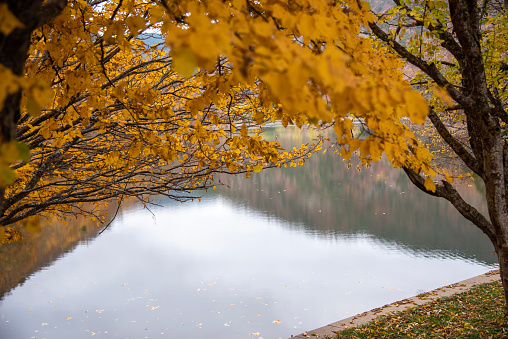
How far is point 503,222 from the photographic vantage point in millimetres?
3830

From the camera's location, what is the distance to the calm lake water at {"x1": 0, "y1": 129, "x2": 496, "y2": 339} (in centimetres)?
879

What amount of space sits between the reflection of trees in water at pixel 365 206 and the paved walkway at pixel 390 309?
439 cm

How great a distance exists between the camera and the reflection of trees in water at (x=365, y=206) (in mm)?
14578

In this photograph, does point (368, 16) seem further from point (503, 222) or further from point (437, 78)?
point (503, 222)

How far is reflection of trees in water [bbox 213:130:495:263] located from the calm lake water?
89 mm

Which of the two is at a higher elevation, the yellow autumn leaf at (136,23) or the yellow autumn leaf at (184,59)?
the yellow autumn leaf at (136,23)

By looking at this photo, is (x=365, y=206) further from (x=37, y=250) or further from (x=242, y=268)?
(x=37, y=250)

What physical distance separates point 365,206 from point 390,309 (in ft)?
41.5

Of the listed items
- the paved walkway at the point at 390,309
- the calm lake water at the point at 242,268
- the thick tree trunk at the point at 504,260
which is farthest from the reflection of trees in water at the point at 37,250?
the thick tree trunk at the point at 504,260

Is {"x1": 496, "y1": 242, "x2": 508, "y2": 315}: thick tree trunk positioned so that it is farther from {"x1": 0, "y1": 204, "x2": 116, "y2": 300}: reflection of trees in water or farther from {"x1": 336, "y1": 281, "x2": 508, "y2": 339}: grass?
{"x1": 0, "y1": 204, "x2": 116, "y2": 300}: reflection of trees in water

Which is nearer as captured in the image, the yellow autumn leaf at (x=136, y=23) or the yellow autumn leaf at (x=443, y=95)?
the yellow autumn leaf at (x=443, y=95)

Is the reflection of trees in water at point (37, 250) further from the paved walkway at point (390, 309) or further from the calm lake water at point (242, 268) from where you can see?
the paved walkway at point (390, 309)

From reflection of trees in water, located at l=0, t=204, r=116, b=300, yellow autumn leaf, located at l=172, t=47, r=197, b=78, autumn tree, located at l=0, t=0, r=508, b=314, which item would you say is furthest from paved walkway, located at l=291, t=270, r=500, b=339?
reflection of trees in water, located at l=0, t=204, r=116, b=300

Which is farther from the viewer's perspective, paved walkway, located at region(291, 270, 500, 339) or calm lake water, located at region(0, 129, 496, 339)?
calm lake water, located at region(0, 129, 496, 339)
